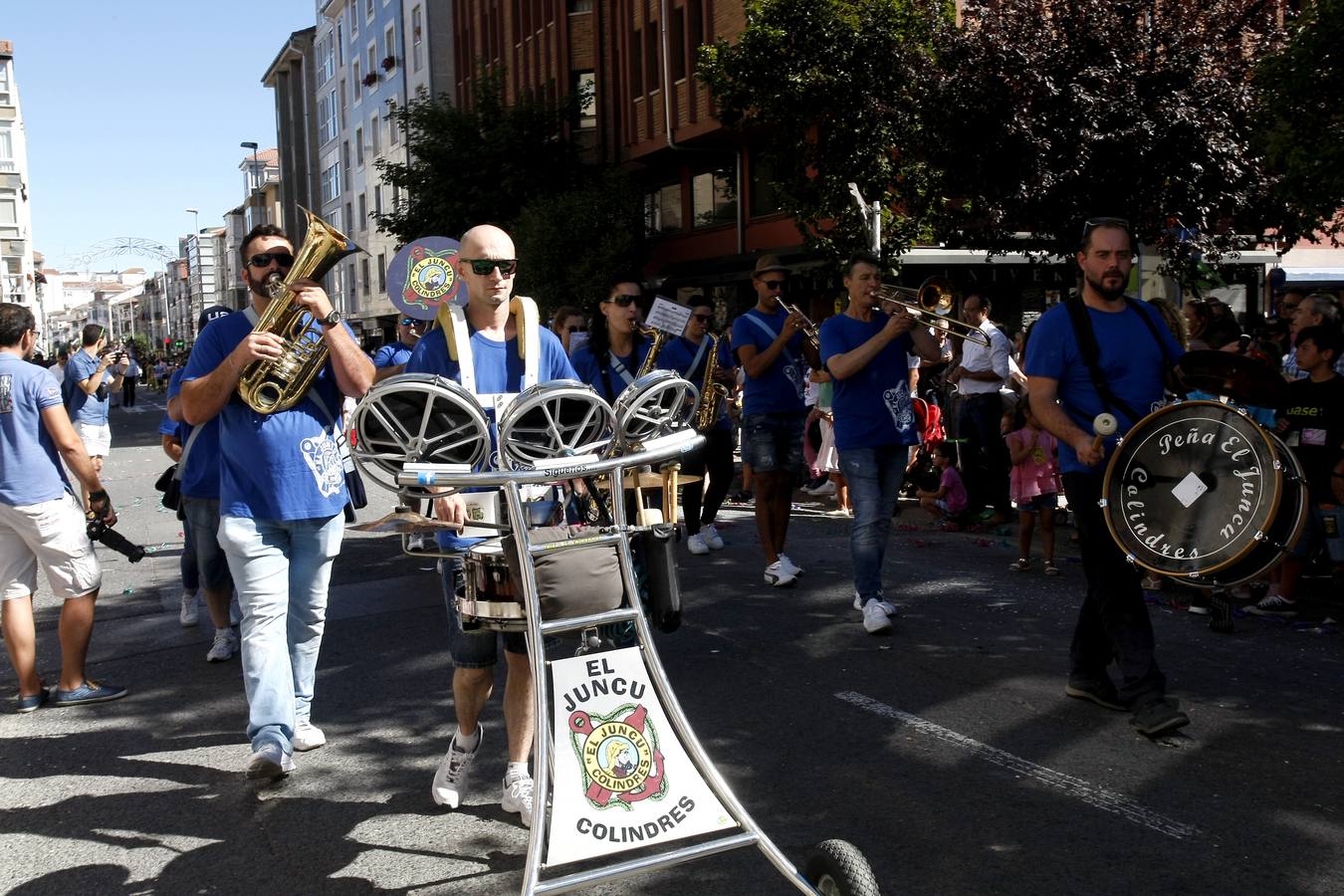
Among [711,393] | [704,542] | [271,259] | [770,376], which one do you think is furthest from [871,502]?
[271,259]

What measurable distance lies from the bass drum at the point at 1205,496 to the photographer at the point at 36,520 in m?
4.50

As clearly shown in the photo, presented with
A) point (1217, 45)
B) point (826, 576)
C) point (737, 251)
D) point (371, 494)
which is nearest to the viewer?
point (826, 576)

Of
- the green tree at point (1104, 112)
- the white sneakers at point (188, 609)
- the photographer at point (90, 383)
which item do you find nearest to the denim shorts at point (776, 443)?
the white sneakers at point (188, 609)

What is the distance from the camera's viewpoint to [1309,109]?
872cm

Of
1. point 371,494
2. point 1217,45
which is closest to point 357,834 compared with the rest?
point 371,494

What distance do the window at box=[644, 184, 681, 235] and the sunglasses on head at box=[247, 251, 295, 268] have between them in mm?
23212

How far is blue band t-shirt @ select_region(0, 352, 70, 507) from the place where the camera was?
5.53 meters

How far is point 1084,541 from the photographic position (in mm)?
4945

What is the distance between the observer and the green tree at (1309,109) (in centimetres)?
839

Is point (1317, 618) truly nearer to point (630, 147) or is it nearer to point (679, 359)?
point (679, 359)

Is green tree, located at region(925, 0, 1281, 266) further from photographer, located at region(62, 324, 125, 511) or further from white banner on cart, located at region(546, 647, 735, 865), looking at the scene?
white banner on cart, located at region(546, 647, 735, 865)

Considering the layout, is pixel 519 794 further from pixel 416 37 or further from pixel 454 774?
pixel 416 37

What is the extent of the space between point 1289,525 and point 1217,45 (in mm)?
10832

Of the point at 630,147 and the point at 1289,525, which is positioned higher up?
the point at 630,147
